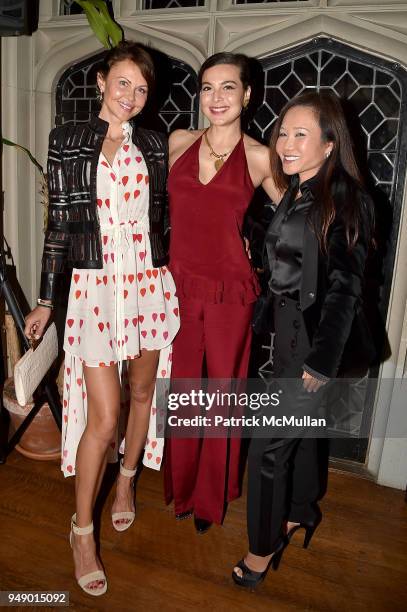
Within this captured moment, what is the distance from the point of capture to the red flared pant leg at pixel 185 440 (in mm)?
2227

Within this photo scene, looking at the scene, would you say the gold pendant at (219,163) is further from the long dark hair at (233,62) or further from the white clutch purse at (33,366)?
the white clutch purse at (33,366)

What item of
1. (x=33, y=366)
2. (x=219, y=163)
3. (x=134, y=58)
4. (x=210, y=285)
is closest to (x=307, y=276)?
(x=210, y=285)

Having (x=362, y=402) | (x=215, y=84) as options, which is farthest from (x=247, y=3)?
(x=362, y=402)

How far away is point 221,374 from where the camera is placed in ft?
7.46

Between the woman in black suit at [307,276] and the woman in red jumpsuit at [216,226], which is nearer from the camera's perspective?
the woman in black suit at [307,276]

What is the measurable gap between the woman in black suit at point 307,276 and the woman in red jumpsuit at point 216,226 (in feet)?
0.54

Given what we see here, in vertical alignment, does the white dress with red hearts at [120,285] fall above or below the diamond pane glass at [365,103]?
below

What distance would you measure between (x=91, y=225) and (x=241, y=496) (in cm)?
162

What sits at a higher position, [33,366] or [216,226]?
[216,226]

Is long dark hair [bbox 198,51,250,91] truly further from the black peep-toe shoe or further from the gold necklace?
the black peep-toe shoe

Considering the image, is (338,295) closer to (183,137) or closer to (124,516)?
(183,137)

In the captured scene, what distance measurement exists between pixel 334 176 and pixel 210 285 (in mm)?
645

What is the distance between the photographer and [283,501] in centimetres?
203

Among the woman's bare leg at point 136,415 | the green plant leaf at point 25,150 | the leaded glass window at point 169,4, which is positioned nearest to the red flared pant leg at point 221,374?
the woman's bare leg at point 136,415
